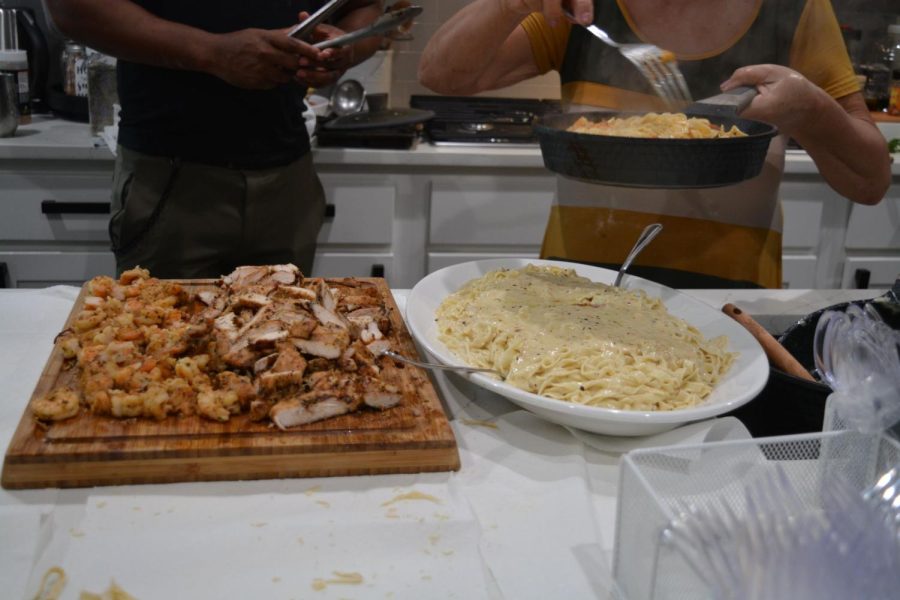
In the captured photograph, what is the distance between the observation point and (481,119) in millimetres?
2852

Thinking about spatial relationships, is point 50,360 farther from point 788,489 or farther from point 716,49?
point 716,49

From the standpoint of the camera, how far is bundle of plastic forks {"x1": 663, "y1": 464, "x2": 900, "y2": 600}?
0.55 m

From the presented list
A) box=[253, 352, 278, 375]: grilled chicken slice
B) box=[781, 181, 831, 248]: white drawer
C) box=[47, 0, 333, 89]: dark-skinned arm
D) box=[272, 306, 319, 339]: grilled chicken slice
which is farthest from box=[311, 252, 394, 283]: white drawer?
box=[253, 352, 278, 375]: grilled chicken slice

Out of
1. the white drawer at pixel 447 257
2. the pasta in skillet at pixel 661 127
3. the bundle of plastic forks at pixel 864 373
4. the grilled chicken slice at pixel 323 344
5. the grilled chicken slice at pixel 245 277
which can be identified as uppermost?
the pasta in skillet at pixel 661 127

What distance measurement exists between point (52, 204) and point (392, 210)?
99 centimetres

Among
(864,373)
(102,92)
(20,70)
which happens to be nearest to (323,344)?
(864,373)

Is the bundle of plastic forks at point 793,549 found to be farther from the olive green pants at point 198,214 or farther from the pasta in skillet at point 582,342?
the olive green pants at point 198,214

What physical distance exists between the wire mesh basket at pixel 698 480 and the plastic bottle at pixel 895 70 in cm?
274

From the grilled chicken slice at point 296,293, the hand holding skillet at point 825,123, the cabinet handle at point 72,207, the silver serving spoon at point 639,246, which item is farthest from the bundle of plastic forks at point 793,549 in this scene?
the cabinet handle at point 72,207

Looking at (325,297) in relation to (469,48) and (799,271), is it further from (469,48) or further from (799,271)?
(799,271)

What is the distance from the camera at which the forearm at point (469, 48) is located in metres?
1.60

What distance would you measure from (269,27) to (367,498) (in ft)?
4.60

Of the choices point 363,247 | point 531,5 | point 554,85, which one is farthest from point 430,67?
point 554,85

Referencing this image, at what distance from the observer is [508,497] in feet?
3.11
